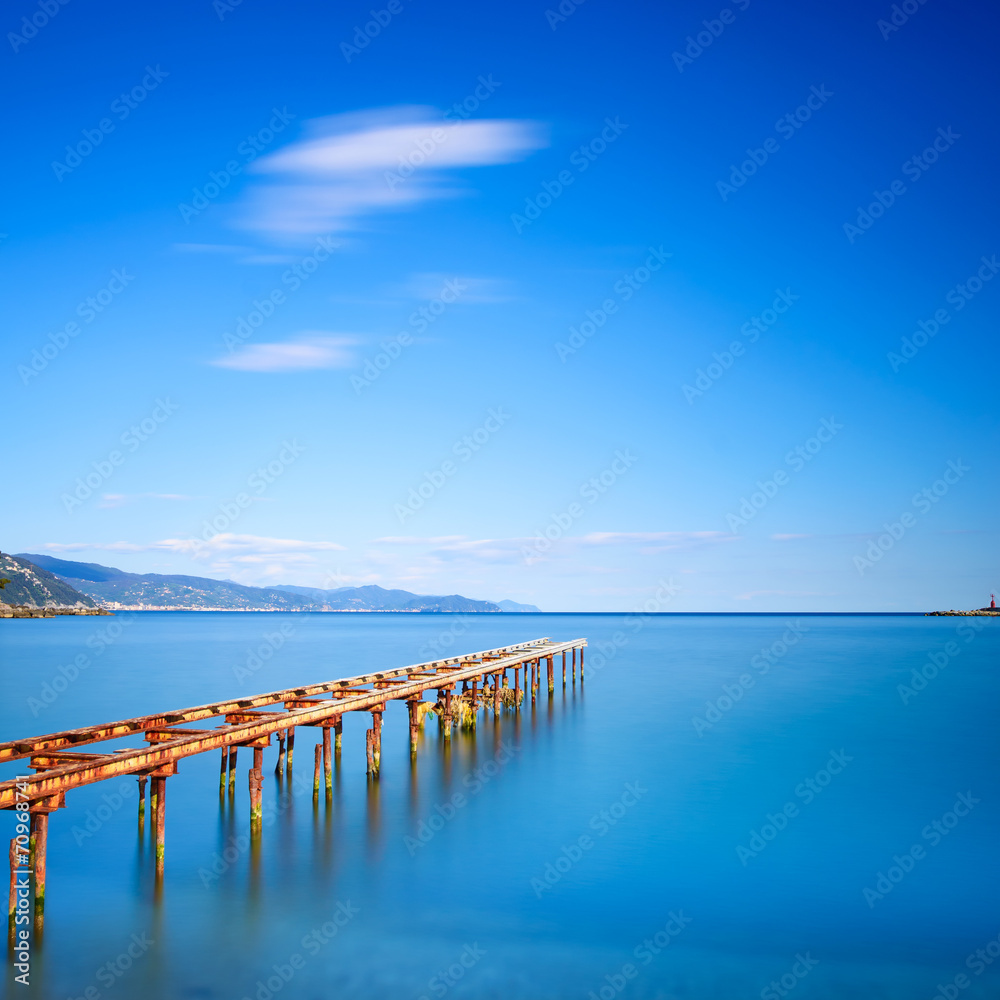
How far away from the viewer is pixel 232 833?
15.6 metres

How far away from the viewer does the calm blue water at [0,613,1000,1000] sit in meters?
10.3

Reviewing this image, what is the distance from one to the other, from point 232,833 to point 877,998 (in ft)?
35.0

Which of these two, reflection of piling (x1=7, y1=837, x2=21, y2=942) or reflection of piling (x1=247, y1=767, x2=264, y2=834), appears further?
reflection of piling (x1=247, y1=767, x2=264, y2=834)

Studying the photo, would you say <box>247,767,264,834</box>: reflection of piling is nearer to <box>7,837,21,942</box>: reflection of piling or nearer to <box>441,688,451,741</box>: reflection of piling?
<box>7,837,21,942</box>: reflection of piling

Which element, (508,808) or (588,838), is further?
(508,808)

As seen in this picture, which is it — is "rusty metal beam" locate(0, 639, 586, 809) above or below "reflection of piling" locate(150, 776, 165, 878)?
above

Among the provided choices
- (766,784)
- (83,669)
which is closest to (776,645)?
(83,669)

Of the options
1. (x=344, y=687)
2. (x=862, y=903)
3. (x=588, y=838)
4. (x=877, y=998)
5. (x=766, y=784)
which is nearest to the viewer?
(x=877, y=998)

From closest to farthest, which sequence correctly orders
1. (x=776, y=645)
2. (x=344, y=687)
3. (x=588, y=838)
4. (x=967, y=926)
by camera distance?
(x=967, y=926) → (x=588, y=838) → (x=344, y=687) → (x=776, y=645)

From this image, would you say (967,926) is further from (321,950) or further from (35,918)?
(35,918)

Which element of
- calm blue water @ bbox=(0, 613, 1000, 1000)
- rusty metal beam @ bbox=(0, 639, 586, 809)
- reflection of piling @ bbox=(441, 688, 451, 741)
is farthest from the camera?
reflection of piling @ bbox=(441, 688, 451, 741)

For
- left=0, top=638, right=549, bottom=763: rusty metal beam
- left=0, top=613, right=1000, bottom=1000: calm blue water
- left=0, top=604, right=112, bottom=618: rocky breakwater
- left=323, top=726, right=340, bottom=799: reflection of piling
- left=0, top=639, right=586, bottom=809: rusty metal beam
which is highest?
left=0, top=639, right=586, bottom=809: rusty metal beam

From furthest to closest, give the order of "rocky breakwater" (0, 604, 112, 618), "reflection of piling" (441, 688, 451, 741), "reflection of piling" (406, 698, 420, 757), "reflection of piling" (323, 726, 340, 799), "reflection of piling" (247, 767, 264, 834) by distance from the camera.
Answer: "rocky breakwater" (0, 604, 112, 618), "reflection of piling" (441, 688, 451, 741), "reflection of piling" (406, 698, 420, 757), "reflection of piling" (323, 726, 340, 799), "reflection of piling" (247, 767, 264, 834)

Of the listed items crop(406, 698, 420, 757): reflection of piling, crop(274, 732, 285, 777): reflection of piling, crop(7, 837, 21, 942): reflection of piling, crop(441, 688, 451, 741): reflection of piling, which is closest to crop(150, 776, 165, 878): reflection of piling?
crop(7, 837, 21, 942): reflection of piling
